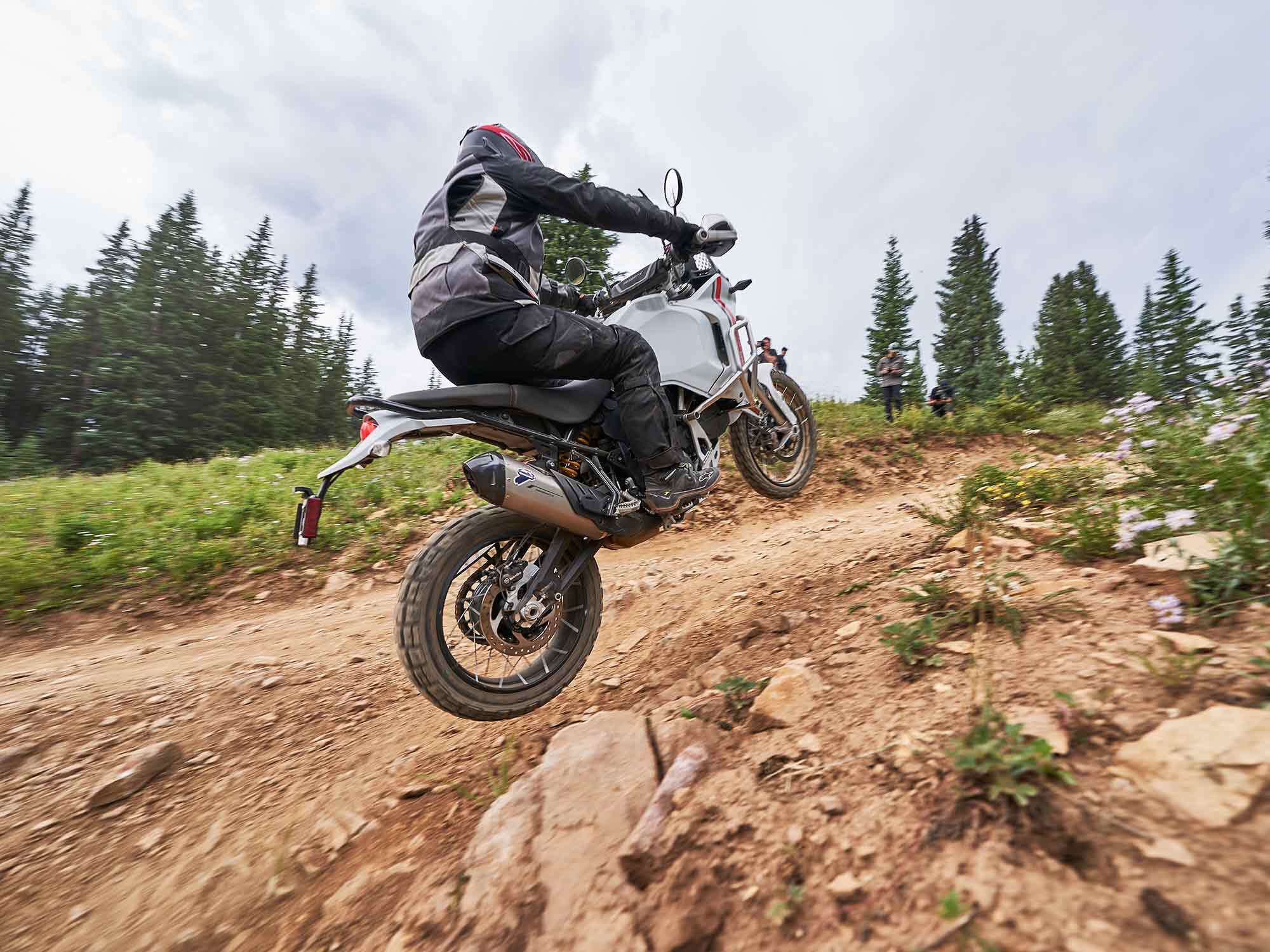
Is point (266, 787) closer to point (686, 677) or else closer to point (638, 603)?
point (686, 677)

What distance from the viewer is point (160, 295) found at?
3822cm

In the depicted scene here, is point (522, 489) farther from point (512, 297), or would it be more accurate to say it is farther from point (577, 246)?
point (577, 246)

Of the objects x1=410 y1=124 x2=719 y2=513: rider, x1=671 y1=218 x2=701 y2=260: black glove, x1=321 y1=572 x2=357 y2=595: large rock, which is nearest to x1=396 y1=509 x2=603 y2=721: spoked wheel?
x1=410 y1=124 x2=719 y2=513: rider

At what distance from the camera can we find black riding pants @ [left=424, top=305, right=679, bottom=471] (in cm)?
266

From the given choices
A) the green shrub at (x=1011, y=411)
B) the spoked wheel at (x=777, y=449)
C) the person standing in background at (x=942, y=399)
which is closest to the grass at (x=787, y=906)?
the spoked wheel at (x=777, y=449)

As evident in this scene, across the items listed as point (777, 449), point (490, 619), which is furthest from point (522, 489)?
point (777, 449)

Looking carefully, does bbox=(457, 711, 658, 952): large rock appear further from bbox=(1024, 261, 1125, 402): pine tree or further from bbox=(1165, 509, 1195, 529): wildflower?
bbox=(1024, 261, 1125, 402): pine tree

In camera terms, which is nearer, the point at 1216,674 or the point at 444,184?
the point at 1216,674

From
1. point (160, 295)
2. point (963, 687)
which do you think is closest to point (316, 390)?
point (160, 295)

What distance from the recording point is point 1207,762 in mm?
1152

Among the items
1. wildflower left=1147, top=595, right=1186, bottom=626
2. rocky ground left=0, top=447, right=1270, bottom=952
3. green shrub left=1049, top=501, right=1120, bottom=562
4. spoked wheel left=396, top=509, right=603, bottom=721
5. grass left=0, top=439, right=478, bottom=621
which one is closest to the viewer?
rocky ground left=0, top=447, right=1270, bottom=952

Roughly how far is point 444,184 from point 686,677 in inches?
104

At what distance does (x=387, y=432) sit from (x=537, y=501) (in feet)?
2.25

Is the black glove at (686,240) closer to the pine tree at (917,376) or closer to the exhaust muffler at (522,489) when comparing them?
the exhaust muffler at (522,489)
